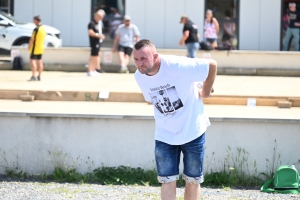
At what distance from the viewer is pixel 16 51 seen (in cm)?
1830

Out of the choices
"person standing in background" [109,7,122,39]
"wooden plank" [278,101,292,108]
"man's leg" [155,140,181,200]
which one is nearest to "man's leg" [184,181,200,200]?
"man's leg" [155,140,181,200]

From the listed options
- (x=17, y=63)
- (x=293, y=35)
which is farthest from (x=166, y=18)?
(x=17, y=63)

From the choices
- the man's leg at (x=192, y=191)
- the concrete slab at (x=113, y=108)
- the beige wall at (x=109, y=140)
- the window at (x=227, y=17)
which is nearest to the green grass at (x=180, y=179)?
the beige wall at (x=109, y=140)

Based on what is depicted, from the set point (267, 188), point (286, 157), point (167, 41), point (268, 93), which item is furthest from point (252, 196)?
point (167, 41)

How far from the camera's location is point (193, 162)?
5867mm

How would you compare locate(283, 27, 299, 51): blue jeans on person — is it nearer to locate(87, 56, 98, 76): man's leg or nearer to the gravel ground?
locate(87, 56, 98, 76): man's leg

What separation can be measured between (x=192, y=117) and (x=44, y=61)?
1331 centimetres

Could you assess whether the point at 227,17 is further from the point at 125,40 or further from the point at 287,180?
the point at 287,180

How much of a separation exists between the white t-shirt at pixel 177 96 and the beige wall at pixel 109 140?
8.86 ft

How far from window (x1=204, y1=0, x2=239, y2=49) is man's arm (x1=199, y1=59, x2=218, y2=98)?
1718cm

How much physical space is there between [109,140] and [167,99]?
3.13 m

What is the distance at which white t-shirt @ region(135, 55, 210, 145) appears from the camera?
18.5 feet

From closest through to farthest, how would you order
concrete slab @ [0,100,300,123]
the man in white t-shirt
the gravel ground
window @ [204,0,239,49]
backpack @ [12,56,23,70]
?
the man in white t-shirt, the gravel ground, concrete slab @ [0,100,300,123], backpack @ [12,56,23,70], window @ [204,0,239,49]

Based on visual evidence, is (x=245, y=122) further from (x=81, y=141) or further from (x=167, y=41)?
A: (x=167, y=41)
